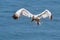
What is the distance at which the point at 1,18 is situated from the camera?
22.7 metres


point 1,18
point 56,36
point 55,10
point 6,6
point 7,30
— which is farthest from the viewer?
point 6,6

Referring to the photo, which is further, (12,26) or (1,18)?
(1,18)

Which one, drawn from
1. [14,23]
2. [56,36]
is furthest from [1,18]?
[56,36]

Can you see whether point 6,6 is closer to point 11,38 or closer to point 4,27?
point 4,27

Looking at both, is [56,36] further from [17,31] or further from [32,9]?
[32,9]

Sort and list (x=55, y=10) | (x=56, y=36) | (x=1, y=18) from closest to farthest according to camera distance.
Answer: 1. (x=56, y=36)
2. (x=1, y=18)
3. (x=55, y=10)

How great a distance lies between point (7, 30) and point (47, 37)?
1.97m

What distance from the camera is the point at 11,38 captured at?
761 inches

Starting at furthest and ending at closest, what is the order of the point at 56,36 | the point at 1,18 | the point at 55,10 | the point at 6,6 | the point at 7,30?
1. the point at 6,6
2. the point at 55,10
3. the point at 1,18
4. the point at 7,30
5. the point at 56,36

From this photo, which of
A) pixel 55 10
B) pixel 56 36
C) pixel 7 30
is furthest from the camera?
pixel 55 10

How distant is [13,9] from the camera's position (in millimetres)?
26234

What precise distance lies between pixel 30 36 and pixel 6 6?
7.63 meters

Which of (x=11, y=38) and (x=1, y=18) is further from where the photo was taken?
(x=1, y=18)

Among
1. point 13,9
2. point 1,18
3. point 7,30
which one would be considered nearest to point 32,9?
point 13,9
